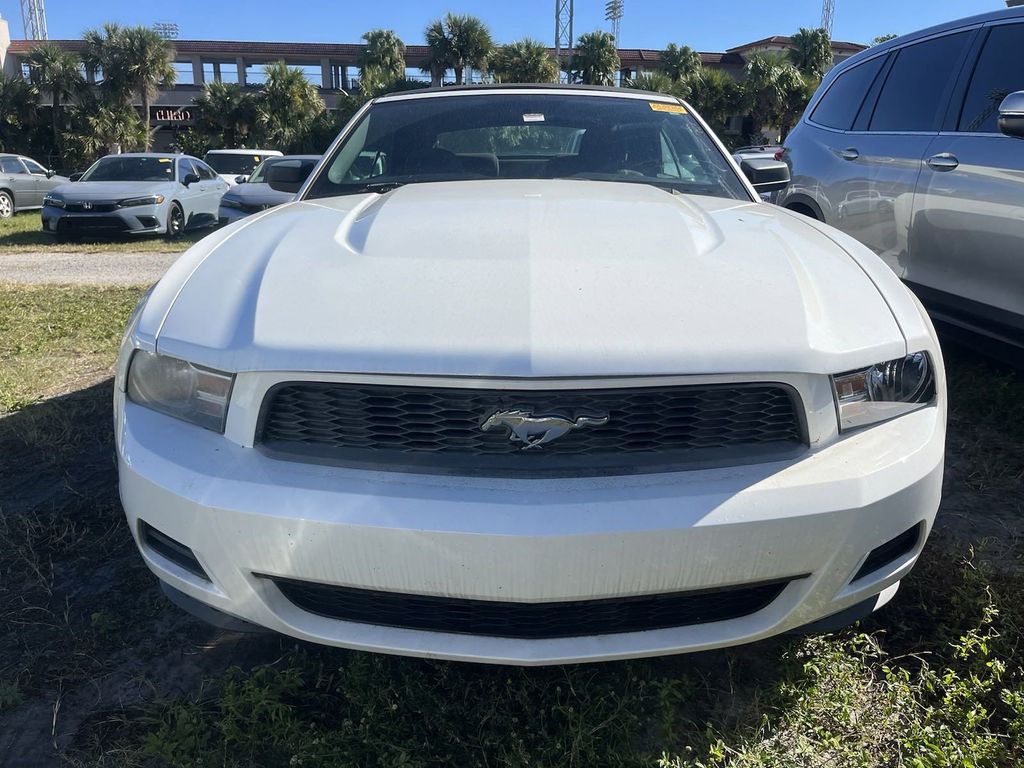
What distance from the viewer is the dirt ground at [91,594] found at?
183cm

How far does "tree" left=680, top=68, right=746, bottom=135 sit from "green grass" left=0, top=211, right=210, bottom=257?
87.8 ft

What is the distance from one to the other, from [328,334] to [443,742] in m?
0.95

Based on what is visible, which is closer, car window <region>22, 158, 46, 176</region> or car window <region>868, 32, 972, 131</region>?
car window <region>868, 32, 972, 131</region>

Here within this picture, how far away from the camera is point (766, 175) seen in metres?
3.24

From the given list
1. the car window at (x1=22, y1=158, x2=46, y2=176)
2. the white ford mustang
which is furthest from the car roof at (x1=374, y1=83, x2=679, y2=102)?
the car window at (x1=22, y1=158, x2=46, y2=176)

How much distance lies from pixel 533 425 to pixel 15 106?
36.8 m

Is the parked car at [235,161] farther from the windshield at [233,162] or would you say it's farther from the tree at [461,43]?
the tree at [461,43]

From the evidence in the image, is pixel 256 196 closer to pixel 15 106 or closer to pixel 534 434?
pixel 534 434

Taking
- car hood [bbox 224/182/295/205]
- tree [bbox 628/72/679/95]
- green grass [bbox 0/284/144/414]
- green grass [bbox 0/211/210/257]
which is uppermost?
tree [bbox 628/72/679/95]

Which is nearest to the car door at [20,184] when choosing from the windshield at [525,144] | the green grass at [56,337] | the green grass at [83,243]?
the green grass at [83,243]

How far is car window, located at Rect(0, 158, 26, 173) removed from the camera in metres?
15.4

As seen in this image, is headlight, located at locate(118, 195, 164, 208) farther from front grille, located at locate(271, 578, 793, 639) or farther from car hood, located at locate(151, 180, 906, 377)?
front grille, located at locate(271, 578, 793, 639)

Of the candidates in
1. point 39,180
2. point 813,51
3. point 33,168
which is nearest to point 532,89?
point 39,180

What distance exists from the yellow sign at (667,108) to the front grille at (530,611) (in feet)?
7.26
